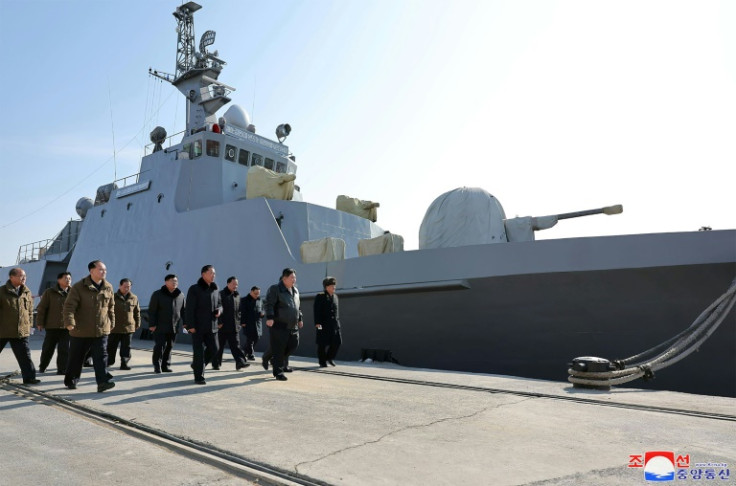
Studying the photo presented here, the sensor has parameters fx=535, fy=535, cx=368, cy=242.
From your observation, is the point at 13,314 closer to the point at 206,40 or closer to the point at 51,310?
the point at 51,310

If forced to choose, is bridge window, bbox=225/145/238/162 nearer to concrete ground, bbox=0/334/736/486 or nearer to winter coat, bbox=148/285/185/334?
winter coat, bbox=148/285/185/334

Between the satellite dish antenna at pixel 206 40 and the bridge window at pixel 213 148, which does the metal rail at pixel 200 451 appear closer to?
the bridge window at pixel 213 148

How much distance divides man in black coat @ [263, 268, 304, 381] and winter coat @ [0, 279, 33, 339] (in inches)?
99.3

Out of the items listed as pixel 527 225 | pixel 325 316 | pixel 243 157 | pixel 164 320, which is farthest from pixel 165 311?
pixel 243 157

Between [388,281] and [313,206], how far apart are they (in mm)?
3834

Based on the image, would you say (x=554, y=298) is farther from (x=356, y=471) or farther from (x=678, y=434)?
(x=356, y=471)

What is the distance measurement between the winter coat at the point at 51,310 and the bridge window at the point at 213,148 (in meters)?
7.90

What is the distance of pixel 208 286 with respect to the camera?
5.93 m

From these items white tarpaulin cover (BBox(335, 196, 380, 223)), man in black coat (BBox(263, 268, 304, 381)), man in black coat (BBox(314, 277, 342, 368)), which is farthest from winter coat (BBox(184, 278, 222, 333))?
white tarpaulin cover (BBox(335, 196, 380, 223))

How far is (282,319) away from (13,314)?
2.75m

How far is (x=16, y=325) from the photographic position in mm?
5516

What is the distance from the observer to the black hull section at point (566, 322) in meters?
7.03

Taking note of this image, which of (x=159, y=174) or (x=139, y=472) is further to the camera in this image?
(x=159, y=174)

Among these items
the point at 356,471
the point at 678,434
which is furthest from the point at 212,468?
the point at 678,434
